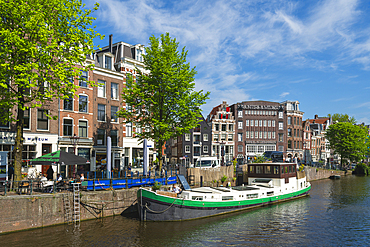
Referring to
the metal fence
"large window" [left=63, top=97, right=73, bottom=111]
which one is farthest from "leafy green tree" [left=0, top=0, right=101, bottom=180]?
"large window" [left=63, top=97, right=73, bottom=111]

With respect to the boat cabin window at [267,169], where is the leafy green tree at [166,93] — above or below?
above

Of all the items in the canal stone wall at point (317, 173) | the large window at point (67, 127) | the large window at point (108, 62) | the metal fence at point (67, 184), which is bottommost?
the canal stone wall at point (317, 173)

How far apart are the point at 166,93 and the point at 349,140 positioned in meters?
72.2

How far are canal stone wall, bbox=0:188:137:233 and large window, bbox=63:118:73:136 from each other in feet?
46.6

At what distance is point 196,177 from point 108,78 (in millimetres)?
18473

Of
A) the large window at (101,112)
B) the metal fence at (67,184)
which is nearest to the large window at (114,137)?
the large window at (101,112)

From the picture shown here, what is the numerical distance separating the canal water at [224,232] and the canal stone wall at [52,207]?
0.66m

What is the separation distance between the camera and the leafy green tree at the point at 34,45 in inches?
819

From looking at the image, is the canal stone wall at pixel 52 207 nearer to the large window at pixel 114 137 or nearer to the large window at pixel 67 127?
the large window at pixel 67 127

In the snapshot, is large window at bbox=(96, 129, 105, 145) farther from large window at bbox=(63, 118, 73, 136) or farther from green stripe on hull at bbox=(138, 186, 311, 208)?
green stripe on hull at bbox=(138, 186, 311, 208)

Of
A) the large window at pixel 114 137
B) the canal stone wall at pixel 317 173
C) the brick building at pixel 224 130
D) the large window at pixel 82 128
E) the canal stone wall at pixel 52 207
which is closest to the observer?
the canal stone wall at pixel 52 207

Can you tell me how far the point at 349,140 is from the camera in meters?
84.4

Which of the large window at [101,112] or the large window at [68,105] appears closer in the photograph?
the large window at [68,105]

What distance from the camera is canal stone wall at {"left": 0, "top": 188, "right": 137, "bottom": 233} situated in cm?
1967
